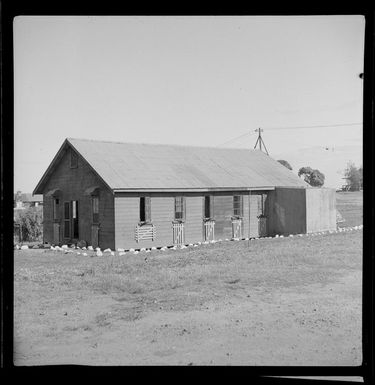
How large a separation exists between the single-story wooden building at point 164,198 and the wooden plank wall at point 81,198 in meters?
0.04

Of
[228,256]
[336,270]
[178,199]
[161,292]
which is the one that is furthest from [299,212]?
[161,292]

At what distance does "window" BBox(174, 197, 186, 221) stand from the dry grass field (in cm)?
595

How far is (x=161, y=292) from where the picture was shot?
9.16 meters

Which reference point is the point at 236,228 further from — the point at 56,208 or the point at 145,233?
the point at 56,208

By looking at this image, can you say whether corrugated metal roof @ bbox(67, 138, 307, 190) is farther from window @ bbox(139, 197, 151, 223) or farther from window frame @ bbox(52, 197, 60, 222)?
window frame @ bbox(52, 197, 60, 222)

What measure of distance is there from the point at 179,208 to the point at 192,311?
12.2 metres

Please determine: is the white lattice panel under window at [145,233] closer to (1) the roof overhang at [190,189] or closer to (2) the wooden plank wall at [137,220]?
(2) the wooden plank wall at [137,220]

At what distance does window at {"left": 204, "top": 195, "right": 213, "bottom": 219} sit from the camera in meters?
20.8

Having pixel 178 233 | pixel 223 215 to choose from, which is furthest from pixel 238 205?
pixel 178 233

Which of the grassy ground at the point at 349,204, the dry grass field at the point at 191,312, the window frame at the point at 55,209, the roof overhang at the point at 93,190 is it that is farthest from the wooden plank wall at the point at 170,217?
the grassy ground at the point at 349,204

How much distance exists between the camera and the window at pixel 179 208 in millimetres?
19547

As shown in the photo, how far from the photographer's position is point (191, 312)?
7520 millimetres
